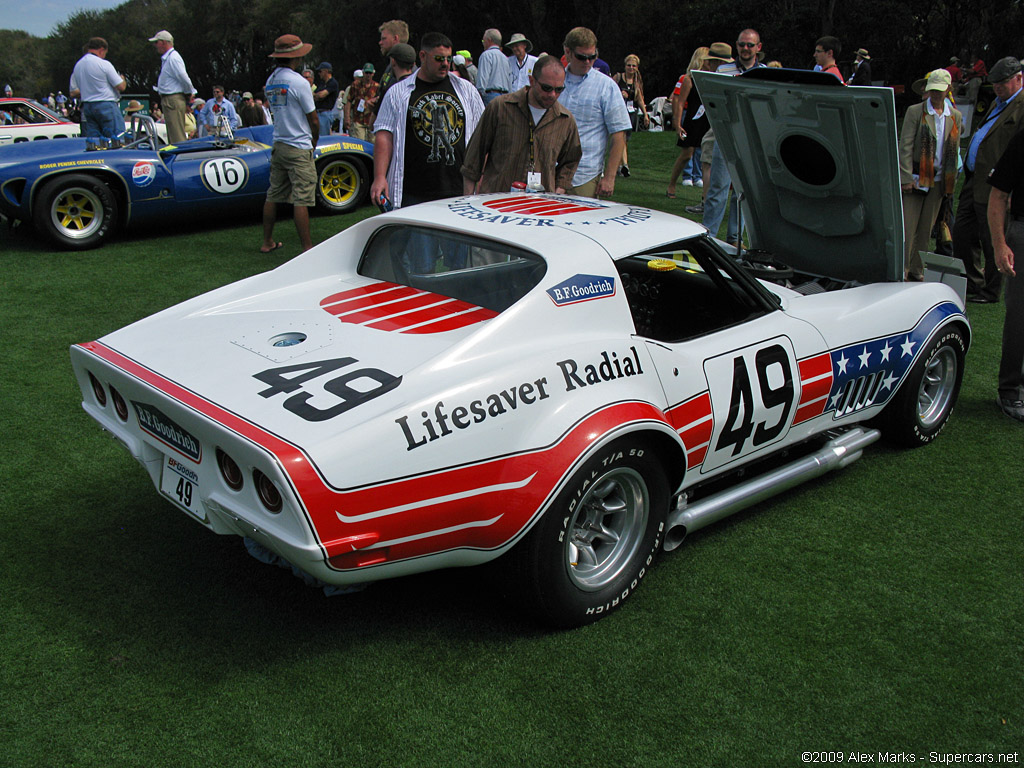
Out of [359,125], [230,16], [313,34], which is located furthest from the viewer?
[230,16]

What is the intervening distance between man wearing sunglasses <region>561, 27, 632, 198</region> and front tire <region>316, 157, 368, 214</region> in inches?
163

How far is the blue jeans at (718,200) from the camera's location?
290 inches

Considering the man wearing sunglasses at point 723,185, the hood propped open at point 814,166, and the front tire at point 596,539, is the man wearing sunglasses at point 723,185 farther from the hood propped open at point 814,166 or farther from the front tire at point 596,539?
the front tire at point 596,539

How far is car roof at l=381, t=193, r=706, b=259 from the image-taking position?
2.98m

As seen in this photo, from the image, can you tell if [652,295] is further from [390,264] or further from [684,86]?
[684,86]

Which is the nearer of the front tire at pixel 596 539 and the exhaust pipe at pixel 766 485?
the front tire at pixel 596 539

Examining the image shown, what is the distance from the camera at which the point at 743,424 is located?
A: 3.13 meters

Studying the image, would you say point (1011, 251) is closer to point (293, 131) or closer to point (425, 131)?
point (425, 131)

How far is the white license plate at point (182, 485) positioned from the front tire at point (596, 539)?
38.2 inches

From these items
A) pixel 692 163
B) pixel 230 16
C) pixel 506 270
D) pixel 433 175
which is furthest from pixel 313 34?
pixel 506 270

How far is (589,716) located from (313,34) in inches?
1880

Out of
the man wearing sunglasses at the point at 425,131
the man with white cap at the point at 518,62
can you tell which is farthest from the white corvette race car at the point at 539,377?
the man with white cap at the point at 518,62

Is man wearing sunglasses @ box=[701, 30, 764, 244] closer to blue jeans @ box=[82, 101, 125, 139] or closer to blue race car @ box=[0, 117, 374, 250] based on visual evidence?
blue race car @ box=[0, 117, 374, 250]

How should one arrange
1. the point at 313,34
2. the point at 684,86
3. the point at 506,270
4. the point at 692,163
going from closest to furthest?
1. the point at 506,270
2. the point at 684,86
3. the point at 692,163
4. the point at 313,34
